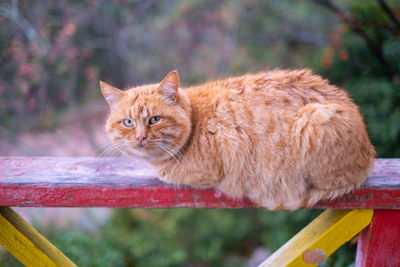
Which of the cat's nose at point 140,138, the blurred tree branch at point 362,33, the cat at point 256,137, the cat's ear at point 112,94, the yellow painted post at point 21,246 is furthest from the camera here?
the blurred tree branch at point 362,33

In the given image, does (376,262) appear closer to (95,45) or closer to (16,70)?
(16,70)

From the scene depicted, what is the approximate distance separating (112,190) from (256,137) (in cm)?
83

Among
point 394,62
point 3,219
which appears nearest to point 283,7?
point 394,62

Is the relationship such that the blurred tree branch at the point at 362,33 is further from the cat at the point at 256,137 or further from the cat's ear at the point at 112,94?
the cat's ear at the point at 112,94

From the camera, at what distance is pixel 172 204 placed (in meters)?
1.71

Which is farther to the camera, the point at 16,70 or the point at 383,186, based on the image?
the point at 16,70

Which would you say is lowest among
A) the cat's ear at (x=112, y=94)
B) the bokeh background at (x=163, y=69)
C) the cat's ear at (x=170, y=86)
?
the bokeh background at (x=163, y=69)

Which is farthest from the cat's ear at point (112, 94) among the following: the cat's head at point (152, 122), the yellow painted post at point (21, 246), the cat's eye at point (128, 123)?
the yellow painted post at point (21, 246)

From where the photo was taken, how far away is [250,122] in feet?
6.04

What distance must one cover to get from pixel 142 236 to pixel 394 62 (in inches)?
144

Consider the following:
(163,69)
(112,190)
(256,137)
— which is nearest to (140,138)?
(112,190)

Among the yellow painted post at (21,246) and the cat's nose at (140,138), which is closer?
the yellow painted post at (21,246)

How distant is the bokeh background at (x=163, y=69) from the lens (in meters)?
3.37

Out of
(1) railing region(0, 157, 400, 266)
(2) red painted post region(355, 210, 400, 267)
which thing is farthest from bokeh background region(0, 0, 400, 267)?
(2) red painted post region(355, 210, 400, 267)
